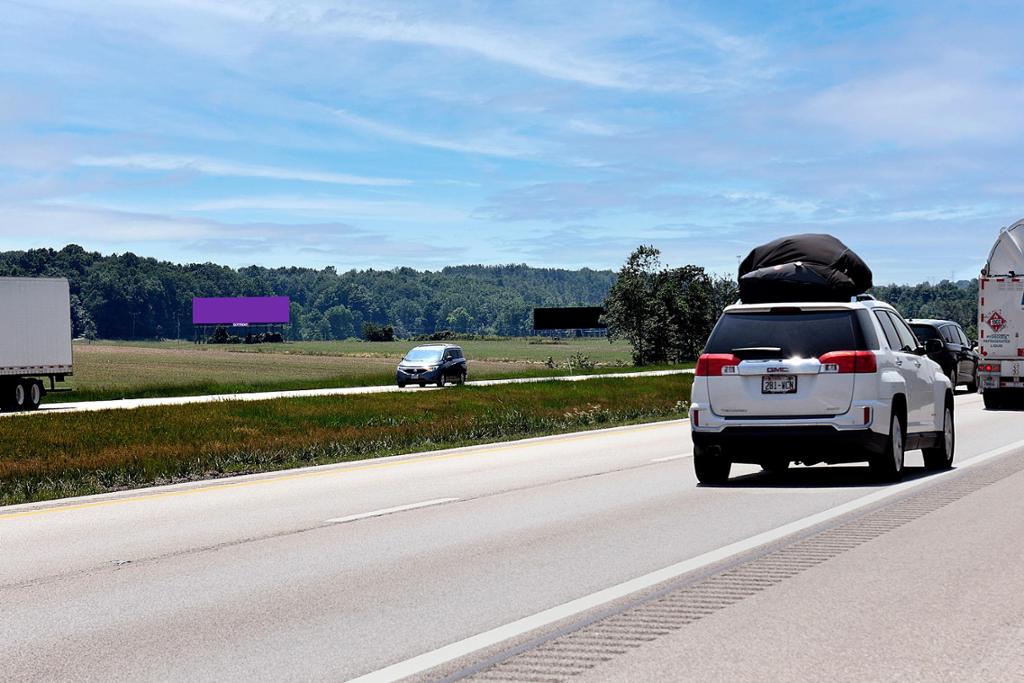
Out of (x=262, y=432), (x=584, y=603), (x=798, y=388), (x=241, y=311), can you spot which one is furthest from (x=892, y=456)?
(x=241, y=311)

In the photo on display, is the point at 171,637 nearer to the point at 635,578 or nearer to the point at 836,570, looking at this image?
the point at 635,578

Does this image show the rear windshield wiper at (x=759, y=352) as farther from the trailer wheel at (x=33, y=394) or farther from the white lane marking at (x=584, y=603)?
the trailer wheel at (x=33, y=394)

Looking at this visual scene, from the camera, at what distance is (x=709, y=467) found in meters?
15.0

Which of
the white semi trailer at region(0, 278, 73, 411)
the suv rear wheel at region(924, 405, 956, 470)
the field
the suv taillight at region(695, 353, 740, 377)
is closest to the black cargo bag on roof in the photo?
the suv rear wheel at region(924, 405, 956, 470)

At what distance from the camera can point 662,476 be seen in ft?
52.9

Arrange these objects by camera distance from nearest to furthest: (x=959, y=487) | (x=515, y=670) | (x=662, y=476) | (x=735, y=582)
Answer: (x=515, y=670) → (x=735, y=582) → (x=959, y=487) → (x=662, y=476)

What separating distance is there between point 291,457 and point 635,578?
11.8 metres

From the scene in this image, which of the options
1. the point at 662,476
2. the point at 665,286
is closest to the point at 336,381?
the point at 665,286

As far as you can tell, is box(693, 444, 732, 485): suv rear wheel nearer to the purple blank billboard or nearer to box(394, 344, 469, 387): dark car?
box(394, 344, 469, 387): dark car

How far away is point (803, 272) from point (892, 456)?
654 centimetres

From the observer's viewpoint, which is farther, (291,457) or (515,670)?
(291,457)

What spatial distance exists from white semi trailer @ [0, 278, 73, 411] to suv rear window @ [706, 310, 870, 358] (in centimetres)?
3153

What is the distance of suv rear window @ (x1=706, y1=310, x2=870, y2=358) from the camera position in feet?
47.0

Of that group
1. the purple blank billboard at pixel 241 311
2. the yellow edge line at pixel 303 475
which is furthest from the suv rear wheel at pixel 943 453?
the purple blank billboard at pixel 241 311
